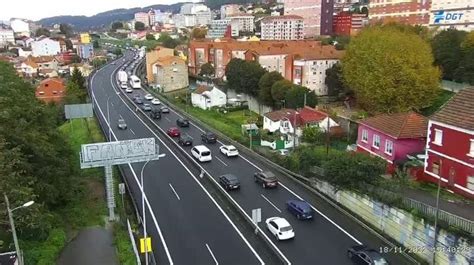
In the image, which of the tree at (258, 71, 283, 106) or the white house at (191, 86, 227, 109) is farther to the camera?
the white house at (191, 86, 227, 109)

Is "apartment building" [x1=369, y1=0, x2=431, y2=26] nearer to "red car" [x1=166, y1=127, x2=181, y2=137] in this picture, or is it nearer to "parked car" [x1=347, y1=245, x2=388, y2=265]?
"red car" [x1=166, y1=127, x2=181, y2=137]

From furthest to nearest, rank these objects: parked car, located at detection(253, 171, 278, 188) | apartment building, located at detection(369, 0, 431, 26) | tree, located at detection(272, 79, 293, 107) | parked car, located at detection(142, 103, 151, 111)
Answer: apartment building, located at detection(369, 0, 431, 26), parked car, located at detection(142, 103, 151, 111), tree, located at detection(272, 79, 293, 107), parked car, located at detection(253, 171, 278, 188)

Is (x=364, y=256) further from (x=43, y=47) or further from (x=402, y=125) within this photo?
(x=43, y=47)

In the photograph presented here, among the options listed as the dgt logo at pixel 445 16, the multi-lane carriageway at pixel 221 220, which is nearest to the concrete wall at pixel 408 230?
the multi-lane carriageway at pixel 221 220

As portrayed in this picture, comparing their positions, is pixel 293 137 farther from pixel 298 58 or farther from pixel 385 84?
pixel 298 58

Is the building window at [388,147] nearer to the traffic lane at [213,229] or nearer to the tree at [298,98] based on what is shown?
the traffic lane at [213,229]

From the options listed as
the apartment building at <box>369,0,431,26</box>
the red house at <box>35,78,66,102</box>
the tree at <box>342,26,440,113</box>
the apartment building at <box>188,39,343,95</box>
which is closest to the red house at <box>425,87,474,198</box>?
the tree at <box>342,26,440,113</box>
